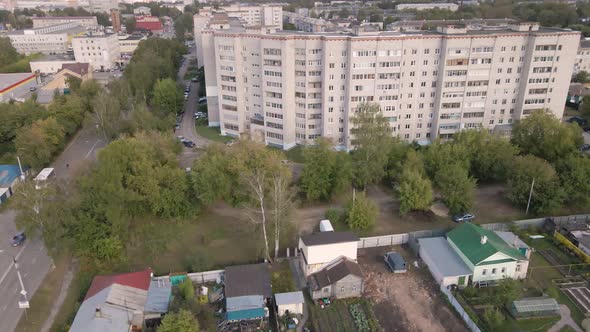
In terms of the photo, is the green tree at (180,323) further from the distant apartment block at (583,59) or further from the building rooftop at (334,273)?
the distant apartment block at (583,59)

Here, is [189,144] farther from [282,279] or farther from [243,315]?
[243,315]

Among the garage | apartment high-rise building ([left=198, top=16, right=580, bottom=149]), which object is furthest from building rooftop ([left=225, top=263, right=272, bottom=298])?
apartment high-rise building ([left=198, top=16, right=580, bottom=149])

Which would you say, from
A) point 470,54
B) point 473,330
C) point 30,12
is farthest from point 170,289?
point 30,12

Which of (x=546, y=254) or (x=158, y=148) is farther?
A: (x=158, y=148)

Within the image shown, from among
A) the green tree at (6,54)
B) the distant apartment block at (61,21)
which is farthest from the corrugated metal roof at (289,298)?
the distant apartment block at (61,21)

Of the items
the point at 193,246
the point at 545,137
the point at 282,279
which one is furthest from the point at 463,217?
the point at 193,246

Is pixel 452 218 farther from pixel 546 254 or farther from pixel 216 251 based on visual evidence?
pixel 216 251
